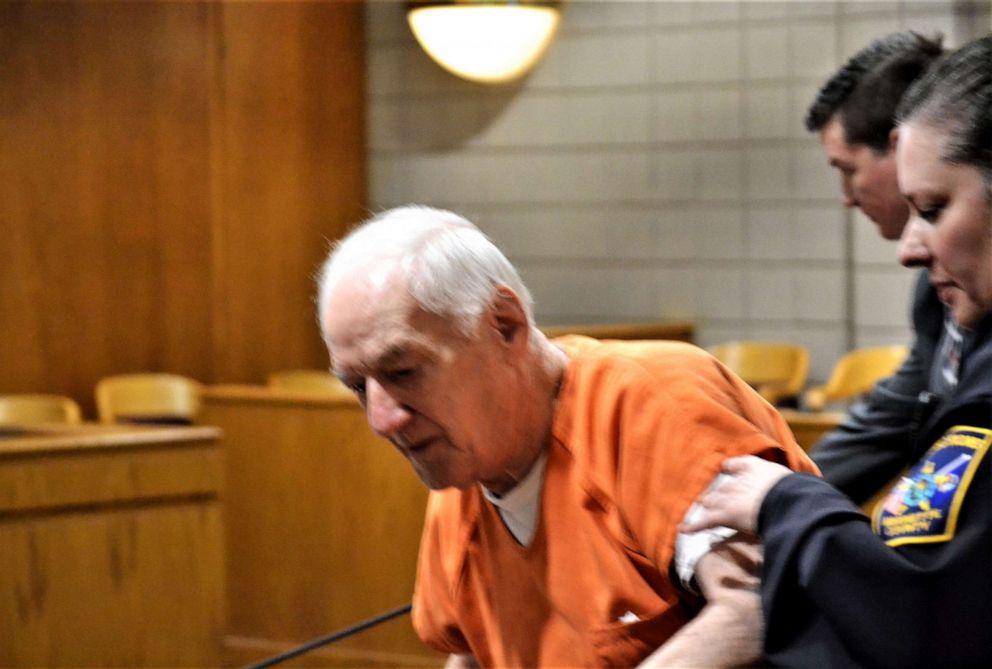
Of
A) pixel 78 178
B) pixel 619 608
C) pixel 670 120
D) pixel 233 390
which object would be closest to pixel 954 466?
pixel 619 608

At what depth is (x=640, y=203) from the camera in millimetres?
7992

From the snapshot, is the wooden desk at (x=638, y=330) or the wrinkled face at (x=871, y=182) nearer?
the wrinkled face at (x=871, y=182)

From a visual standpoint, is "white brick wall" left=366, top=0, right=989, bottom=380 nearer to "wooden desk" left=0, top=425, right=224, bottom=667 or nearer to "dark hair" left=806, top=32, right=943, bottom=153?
"wooden desk" left=0, top=425, right=224, bottom=667

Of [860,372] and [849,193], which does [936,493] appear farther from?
[860,372]

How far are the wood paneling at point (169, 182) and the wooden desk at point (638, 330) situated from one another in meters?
1.57

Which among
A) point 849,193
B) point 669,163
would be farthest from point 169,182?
point 849,193

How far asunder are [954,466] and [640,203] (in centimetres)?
686

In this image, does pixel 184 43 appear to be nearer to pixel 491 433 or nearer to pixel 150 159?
pixel 150 159

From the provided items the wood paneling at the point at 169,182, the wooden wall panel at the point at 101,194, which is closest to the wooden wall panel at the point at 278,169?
the wood paneling at the point at 169,182

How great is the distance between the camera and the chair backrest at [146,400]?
6281 millimetres

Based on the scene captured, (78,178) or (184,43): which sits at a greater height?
(184,43)

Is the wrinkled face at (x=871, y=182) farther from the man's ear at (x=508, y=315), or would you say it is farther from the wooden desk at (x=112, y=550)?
the wooden desk at (x=112, y=550)

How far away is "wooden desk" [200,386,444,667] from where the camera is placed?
4941 mm

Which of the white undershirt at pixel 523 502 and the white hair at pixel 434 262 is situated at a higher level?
the white hair at pixel 434 262
